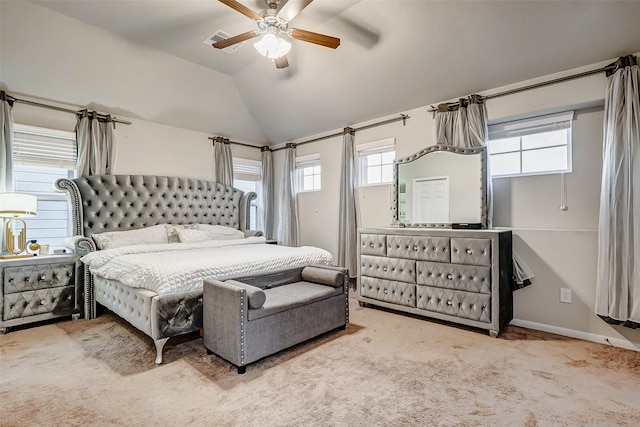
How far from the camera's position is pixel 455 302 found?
3.15 metres

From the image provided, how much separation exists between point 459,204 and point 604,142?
135 centimetres

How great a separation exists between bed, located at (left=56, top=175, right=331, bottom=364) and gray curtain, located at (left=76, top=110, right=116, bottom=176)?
141mm

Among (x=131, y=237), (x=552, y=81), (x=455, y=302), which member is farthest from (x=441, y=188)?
(x=131, y=237)

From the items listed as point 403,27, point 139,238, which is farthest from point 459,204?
point 139,238

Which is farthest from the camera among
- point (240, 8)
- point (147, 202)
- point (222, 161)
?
point (222, 161)

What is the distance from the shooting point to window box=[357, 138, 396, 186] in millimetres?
4484

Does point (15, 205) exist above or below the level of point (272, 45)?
below

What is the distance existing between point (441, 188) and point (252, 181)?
11.9 feet

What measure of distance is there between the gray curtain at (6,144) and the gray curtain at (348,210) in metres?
4.02

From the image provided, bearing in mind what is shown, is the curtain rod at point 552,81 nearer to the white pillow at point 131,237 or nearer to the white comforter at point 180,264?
the white comforter at point 180,264

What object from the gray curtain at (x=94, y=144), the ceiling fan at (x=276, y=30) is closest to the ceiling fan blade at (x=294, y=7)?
the ceiling fan at (x=276, y=30)

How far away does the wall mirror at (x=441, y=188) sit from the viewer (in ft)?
11.3

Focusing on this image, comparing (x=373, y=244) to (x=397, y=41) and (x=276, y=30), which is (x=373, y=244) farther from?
(x=276, y=30)

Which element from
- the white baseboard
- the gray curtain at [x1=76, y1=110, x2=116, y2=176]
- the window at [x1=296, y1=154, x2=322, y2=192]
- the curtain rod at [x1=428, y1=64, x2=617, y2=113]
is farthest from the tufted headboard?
the white baseboard
